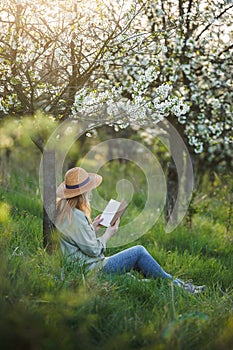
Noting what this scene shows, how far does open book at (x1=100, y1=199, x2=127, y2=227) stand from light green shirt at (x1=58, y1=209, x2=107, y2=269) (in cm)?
31

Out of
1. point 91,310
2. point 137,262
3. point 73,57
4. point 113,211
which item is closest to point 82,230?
point 113,211

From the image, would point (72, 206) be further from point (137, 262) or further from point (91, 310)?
point (91, 310)

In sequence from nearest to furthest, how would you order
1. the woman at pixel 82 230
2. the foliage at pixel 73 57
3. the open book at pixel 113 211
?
the foliage at pixel 73 57 → the woman at pixel 82 230 → the open book at pixel 113 211

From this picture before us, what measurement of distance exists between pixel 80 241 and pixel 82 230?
0.30 feet

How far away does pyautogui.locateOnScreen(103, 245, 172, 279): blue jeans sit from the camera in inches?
199

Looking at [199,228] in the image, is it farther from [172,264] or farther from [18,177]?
[18,177]

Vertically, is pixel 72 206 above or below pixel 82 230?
above

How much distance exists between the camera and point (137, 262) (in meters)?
5.18

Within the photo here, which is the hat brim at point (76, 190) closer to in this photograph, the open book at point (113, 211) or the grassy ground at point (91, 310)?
the open book at point (113, 211)

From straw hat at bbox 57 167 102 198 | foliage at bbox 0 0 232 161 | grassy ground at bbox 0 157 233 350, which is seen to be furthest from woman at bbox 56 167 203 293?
foliage at bbox 0 0 232 161

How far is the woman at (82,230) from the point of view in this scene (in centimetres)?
477

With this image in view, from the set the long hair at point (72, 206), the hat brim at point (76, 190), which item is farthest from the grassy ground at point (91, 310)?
the hat brim at point (76, 190)

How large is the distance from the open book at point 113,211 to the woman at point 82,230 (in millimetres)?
61

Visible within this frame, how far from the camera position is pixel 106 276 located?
4520 millimetres
